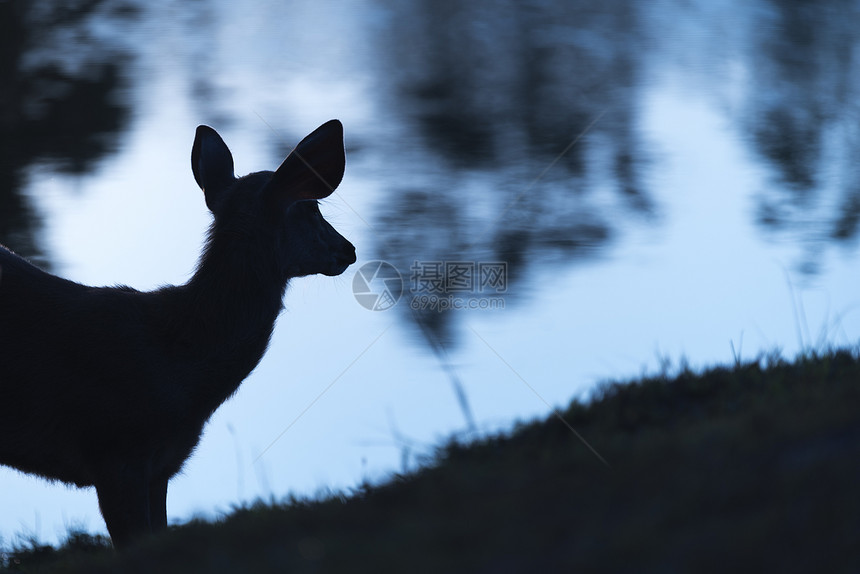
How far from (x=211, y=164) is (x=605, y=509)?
322cm

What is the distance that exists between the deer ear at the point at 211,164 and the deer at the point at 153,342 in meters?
0.01

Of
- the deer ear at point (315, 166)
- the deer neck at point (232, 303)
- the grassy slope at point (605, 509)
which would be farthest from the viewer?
the deer ear at point (315, 166)

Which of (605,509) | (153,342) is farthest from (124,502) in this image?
(605,509)

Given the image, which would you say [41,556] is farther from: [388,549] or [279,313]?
[388,549]

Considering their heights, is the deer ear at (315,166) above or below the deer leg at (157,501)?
above

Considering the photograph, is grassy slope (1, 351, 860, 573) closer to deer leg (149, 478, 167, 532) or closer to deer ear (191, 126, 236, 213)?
deer leg (149, 478, 167, 532)

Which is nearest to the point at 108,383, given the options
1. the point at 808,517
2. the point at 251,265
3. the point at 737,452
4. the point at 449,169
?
the point at 251,265

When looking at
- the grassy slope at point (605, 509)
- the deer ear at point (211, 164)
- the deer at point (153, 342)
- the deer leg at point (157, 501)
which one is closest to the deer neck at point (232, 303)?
the deer at point (153, 342)

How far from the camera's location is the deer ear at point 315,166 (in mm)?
4621

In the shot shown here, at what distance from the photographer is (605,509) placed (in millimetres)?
2338

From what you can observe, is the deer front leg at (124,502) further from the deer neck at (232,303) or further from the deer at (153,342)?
the deer neck at (232,303)

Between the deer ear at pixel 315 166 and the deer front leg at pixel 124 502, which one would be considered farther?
the deer ear at pixel 315 166

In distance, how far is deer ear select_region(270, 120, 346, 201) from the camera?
462cm

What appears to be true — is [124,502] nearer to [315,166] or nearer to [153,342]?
[153,342]
